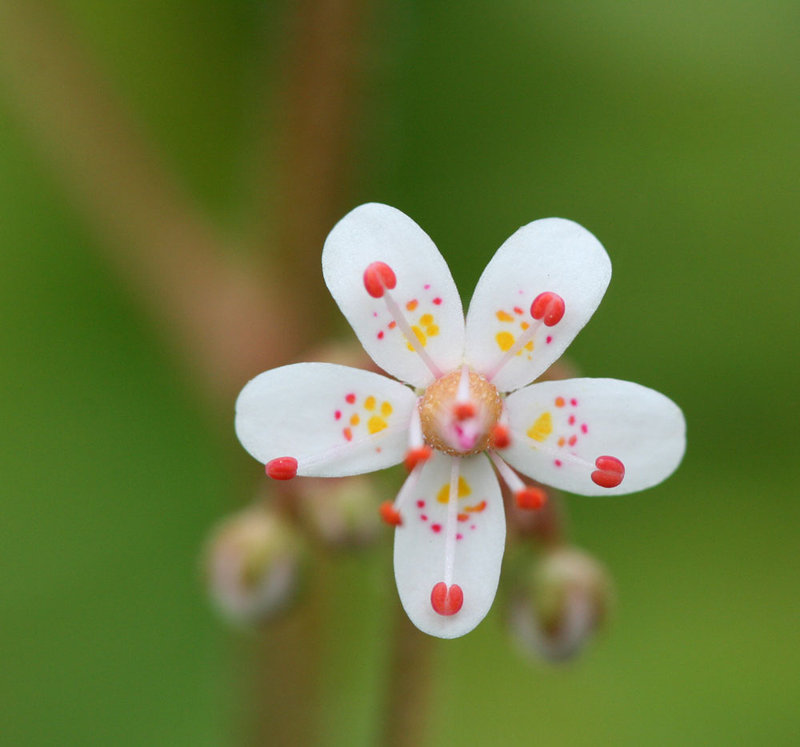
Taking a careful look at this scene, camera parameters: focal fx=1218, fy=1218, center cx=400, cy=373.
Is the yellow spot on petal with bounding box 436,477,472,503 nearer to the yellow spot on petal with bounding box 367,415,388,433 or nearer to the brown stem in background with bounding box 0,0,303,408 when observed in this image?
the yellow spot on petal with bounding box 367,415,388,433

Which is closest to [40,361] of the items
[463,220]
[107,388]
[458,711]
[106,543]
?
[107,388]

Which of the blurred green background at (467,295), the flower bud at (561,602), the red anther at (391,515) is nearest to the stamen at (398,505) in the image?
the red anther at (391,515)

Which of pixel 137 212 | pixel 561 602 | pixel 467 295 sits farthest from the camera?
pixel 467 295

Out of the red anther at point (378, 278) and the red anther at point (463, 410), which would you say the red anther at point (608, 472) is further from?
the red anther at point (378, 278)

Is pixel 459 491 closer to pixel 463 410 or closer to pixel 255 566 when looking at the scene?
pixel 463 410

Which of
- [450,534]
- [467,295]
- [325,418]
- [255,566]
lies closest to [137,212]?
[467,295]

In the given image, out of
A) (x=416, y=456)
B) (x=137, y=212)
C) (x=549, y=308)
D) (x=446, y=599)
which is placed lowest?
(x=446, y=599)

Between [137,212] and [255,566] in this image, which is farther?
[137,212]
